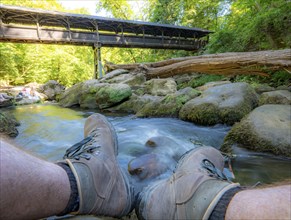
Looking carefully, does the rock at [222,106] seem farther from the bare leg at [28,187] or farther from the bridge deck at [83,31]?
the bridge deck at [83,31]

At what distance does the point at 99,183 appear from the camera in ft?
3.73

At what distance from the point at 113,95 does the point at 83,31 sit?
10142mm

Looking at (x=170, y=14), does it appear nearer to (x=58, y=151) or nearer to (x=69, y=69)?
(x=69, y=69)

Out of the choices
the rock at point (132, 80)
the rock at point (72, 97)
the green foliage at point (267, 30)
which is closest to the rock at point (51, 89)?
the rock at point (72, 97)

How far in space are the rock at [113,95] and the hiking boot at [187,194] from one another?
471cm

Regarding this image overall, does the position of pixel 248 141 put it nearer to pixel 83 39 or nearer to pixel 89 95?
pixel 89 95

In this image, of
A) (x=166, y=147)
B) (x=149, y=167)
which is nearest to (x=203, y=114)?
(x=166, y=147)

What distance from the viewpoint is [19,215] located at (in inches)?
30.7

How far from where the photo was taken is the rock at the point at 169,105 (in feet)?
13.7

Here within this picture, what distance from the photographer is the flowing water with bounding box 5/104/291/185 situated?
2.03 meters

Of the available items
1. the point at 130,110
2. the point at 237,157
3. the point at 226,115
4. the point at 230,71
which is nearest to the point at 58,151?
the point at 237,157

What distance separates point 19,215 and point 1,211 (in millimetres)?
77

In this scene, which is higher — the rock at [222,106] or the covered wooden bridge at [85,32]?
the covered wooden bridge at [85,32]

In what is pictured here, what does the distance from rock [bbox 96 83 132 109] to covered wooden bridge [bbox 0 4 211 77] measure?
7578 millimetres
